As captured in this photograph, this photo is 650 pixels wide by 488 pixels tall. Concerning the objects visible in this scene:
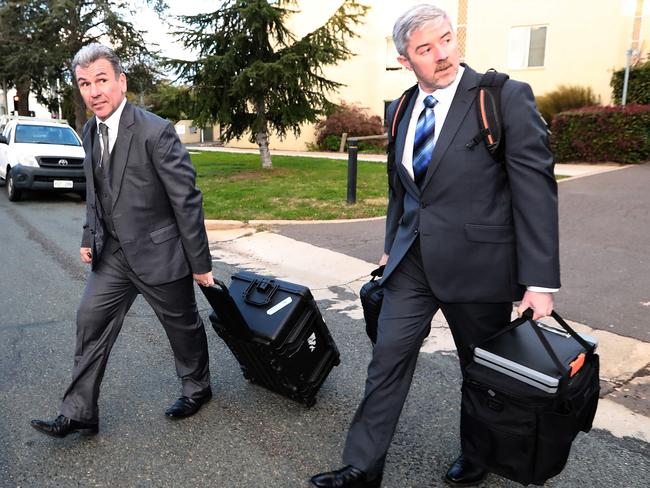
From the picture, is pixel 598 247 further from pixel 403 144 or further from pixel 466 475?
pixel 403 144

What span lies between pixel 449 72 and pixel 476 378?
3.92 ft

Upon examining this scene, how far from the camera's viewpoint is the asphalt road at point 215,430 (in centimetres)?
266

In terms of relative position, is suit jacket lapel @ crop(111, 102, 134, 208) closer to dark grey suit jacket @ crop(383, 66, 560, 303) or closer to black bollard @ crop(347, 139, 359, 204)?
dark grey suit jacket @ crop(383, 66, 560, 303)

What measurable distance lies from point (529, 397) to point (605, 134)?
15048mm

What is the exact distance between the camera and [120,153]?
9.07ft

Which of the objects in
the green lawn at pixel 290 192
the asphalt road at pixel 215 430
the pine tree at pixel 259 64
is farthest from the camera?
the pine tree at pixel 259 64

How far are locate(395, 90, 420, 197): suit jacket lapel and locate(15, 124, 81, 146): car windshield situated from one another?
11989 mm

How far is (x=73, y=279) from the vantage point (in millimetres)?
5965

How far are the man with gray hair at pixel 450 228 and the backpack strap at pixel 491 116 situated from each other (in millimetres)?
19

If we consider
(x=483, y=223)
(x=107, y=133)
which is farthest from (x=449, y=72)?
(x=107, y=133)

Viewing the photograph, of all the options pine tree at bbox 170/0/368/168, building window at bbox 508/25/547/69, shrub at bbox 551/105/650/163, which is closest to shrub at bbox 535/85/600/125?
building window at bbox 508/25/547/69

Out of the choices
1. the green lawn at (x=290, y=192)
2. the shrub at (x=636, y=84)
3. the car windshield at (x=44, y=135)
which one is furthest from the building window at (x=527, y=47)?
the car windshield at (x=44, y=135)

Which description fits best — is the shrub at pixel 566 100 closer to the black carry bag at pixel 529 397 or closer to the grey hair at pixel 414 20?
the grey hair at pixel 414 20

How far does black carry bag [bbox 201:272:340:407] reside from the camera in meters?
2.99
